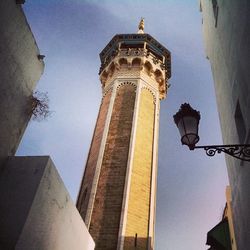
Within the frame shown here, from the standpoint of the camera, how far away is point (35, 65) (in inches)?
239

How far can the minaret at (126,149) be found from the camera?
11.6 meters

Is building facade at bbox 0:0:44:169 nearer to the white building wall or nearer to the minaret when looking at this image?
the white building wall

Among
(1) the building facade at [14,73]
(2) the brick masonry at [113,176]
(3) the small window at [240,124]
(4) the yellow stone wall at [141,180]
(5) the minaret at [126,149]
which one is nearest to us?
(1) the building facade at [14,73]

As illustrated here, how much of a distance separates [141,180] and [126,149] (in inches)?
63.2

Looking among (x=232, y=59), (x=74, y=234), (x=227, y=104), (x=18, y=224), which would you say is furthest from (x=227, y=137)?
(x=18, y=224)

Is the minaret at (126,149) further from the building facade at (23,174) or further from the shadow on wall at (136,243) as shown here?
the building facade at (23,174)

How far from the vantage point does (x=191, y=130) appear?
4.36m

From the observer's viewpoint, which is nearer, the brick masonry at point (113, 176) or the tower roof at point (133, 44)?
the brick masonry at point (113, 176)

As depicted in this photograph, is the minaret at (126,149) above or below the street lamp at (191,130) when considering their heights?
above

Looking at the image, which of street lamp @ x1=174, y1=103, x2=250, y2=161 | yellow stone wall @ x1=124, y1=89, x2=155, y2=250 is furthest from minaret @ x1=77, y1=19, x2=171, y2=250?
street lamp @ x1=174, y1=103, x2=250, y2=161

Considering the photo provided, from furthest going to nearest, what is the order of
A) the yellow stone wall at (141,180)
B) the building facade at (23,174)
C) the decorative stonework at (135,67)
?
the decorative stonework at (135,67)
the yellow stone wall at (141,180)
the building facade at (23,174)

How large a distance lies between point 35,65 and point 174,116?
3.03 m

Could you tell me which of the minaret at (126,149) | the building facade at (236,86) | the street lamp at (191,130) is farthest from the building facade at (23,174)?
the minaret at (126,149)

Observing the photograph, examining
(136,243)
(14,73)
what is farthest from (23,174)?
(136,243)
